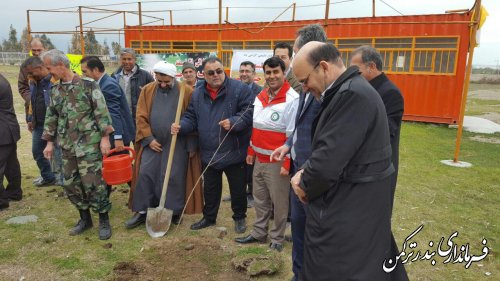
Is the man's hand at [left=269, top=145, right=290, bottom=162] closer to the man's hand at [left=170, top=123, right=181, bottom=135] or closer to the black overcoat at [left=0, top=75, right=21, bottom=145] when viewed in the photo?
the man's hand at [left=170, top=123, right=181, bottom=135]

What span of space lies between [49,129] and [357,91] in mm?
3392

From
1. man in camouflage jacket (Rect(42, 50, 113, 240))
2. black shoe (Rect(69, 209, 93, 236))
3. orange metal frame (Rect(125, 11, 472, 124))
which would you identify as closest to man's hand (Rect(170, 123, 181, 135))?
man in camouflage jacket (Rect(42, 50, 113, 240))

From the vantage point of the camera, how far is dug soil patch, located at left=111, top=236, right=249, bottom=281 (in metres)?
3.15

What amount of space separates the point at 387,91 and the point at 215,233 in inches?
92.5

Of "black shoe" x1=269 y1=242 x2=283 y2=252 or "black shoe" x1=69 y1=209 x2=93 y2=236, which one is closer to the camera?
"black shoe" x1=269 y1=242 x2=283 y2=252

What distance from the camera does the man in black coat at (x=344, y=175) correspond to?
174 centimetres

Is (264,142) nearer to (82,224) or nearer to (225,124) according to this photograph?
(225,124)

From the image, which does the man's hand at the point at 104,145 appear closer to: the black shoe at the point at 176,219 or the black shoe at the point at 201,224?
the black shoe at the point at 176,219

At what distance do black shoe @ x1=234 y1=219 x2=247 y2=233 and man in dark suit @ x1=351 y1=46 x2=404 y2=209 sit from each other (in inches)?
70.9

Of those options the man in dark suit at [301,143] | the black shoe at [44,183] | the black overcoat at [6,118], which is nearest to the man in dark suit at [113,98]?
the black overcoat at [6,118]

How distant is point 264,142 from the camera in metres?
3.43

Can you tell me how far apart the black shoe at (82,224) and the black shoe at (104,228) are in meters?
0.21

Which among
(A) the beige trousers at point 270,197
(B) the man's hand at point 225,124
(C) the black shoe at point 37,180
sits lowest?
(C) the black shoe at point 37,180

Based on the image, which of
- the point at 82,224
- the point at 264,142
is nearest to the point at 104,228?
the point at 82,224
